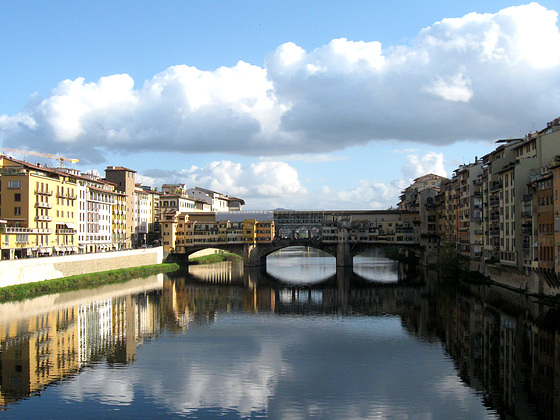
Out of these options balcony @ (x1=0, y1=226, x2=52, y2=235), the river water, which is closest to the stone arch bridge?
balcony @ (x1=0, y1=226, x2=52, y2=235)

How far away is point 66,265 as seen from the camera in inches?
2215

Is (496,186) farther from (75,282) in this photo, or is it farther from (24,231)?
(24,231)

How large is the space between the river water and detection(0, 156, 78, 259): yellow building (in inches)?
421

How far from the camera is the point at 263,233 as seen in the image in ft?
287

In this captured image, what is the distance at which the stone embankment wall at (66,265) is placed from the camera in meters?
46.9

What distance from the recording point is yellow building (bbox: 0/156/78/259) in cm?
5572

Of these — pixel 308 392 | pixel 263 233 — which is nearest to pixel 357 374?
pixel 308 392

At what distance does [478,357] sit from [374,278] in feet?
133

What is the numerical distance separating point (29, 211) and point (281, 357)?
3864 centimetres

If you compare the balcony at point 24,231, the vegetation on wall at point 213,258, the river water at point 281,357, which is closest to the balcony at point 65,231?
the balcony at point 24,231

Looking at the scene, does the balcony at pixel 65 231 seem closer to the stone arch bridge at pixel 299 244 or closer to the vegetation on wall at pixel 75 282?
the vegetation on wall at pixel 75 282

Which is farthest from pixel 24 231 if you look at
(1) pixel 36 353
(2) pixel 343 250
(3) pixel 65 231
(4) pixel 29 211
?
(2) pixel 343 250

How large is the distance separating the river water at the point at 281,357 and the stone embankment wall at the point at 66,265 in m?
3.63

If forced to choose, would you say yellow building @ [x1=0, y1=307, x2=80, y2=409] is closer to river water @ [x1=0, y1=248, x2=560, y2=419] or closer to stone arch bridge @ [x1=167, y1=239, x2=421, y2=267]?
river water @ [x1=0, y1=248, x2=560, y2=419]
